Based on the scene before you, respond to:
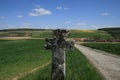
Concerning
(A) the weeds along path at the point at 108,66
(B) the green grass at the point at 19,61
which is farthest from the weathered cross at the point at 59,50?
(B) the green grass at the point at 19,61

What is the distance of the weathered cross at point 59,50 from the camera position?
10.0 metres

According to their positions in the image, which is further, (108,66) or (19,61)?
(19,61)

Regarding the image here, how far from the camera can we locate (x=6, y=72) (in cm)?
1730

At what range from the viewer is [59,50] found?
1009 cm

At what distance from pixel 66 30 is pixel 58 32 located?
0.36 metres

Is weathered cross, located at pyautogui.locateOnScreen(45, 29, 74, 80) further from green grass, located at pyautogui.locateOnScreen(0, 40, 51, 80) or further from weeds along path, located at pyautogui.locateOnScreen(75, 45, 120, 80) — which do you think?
green grass, located at pyautogui.locateOnScreen(0, 40, 51, 80)

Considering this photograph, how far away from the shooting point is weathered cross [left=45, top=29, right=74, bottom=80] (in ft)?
32.9

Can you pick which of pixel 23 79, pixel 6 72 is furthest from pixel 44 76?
pixel 6 72

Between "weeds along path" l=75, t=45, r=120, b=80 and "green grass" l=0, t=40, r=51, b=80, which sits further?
"green grass" l=0, t=40, r=51, b=80

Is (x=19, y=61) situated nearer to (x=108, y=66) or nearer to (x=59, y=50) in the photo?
(x=108, y=66)

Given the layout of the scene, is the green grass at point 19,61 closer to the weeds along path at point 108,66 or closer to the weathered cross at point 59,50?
the weeds along path at point 108,66

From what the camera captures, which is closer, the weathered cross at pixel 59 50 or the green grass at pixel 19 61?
the weathered cross at pixel 59 50

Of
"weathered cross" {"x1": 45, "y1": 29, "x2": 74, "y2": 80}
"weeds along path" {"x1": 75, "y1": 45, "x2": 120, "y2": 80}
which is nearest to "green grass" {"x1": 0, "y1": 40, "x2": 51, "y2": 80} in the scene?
"weeds along path" {"x1": 75, "y1": 45, "x2": 120, "y2": 80}

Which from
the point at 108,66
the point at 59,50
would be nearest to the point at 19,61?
the point at 108,66
